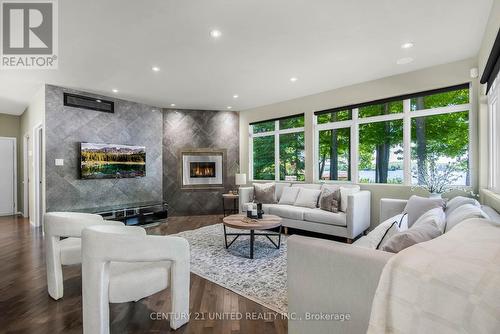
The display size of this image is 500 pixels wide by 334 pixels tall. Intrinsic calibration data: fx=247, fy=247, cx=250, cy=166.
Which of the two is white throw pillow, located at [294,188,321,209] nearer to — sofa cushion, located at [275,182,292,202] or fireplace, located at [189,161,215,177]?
sofa cushion, located at [275,182,292,202]

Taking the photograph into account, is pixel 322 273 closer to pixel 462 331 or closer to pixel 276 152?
pixel 462 331

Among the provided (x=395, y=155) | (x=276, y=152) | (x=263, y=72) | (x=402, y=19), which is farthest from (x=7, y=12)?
(x=395, y=155)

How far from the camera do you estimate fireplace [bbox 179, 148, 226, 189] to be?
6.30 metres

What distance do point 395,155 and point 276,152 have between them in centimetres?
263

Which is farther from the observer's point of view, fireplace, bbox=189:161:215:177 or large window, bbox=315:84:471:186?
fireplace, bbox=189:161:215:177

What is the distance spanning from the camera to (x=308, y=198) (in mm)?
4621

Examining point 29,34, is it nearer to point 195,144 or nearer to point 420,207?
point 195,144

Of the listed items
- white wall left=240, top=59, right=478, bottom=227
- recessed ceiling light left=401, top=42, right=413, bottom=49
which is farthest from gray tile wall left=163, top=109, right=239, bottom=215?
recessed ceiling light left=401, top=42, right=413, bottom=49

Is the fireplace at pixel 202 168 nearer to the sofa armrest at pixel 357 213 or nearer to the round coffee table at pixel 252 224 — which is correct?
the round coffee table at pixel 252 224

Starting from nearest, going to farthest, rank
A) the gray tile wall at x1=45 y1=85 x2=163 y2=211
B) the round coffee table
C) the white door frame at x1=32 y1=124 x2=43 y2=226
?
the round coffee table
the gray tile wall at x1=45 y1=85 x2=163 y2=211
the white door frame at x1=32 y1=124 x2=43 y2=226

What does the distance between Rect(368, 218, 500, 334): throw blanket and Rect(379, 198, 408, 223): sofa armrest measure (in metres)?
2.61

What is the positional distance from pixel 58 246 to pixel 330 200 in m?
3.62

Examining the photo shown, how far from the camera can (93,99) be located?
4914 millimetres

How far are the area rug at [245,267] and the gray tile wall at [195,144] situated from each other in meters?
2.21
